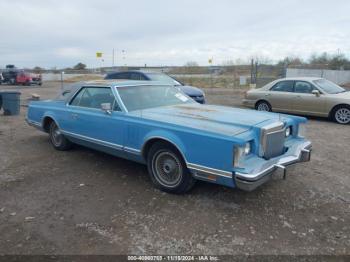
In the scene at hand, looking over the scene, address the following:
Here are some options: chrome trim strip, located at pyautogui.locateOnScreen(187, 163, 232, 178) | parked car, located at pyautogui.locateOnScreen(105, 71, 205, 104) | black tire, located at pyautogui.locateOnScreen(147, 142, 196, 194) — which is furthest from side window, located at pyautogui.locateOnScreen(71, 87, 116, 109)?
parked car, located at pyautogui.locateOnScreen(105, 71, 205, 104)

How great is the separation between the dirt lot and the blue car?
412mm

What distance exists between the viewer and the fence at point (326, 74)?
23.1 meters

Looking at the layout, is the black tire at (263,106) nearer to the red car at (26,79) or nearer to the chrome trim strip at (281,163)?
the chrome trim strip at (281,163)

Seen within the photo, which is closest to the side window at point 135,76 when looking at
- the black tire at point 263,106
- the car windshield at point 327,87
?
the black tire at point 263,106

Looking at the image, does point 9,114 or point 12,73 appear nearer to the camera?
point 9,114

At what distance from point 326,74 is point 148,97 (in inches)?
939

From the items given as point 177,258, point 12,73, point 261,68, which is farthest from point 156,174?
point 12,73

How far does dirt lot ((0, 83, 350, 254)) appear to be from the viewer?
10.1ft

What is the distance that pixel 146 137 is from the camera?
4.22m

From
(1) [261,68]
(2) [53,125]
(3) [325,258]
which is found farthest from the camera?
(1) [261,68]

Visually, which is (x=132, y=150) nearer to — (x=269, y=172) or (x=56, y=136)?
(x=269, y=172)

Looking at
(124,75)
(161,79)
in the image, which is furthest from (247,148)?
(124,75)

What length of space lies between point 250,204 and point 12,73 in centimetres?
3195

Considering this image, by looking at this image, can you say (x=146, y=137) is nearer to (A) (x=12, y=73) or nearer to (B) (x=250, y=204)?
(B) (x=250, y=204)
